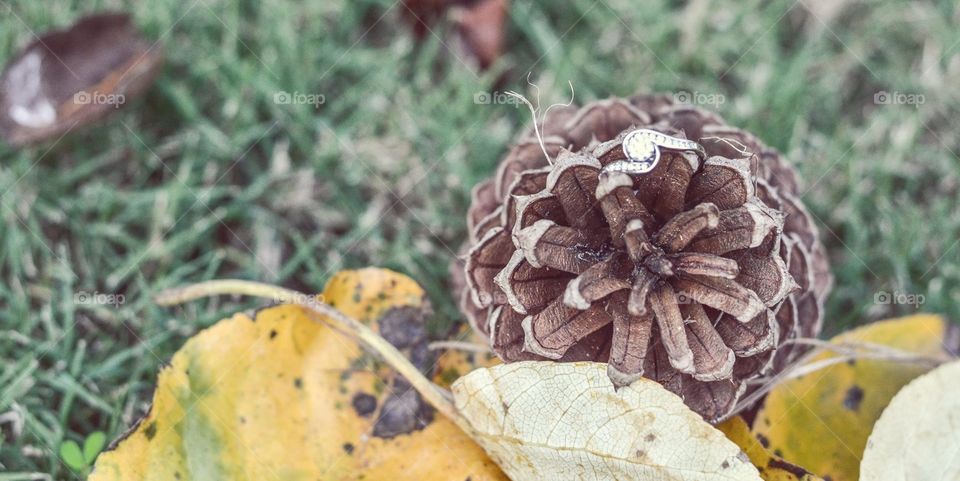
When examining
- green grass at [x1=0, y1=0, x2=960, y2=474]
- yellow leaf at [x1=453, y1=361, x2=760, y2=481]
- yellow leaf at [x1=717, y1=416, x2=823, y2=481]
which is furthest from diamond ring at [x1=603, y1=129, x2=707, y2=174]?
green grass at [x1=0, y1=0, x2=960, y2=474]

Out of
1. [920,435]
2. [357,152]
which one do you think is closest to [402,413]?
[357,152]

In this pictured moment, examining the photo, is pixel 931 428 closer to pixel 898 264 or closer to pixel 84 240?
pixel 898 264

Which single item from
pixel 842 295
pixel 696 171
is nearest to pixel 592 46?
pixel 842 295

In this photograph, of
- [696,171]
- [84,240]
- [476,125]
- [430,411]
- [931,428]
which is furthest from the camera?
[476,125]

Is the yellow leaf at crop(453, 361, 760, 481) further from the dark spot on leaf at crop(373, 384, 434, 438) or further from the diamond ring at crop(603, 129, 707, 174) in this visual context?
the diamond ring at crop(603, 129, 707, 174)

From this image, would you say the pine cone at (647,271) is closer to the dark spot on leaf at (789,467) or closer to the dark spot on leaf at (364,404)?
the dark spot on leaf at (789,467)

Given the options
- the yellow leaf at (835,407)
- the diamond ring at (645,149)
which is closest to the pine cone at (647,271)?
the diamond ring at (645,149)
